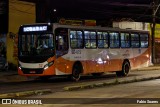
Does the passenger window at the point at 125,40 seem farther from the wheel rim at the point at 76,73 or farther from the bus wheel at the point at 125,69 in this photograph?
the wheel rim at the point at 76,73

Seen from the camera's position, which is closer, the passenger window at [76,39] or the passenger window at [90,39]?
the passenger window at [76,39]

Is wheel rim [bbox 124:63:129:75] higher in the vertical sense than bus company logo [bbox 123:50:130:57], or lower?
lower

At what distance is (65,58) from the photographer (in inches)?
983

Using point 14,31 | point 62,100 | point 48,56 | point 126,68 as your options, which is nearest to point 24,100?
point 62,100

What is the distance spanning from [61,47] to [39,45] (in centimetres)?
128

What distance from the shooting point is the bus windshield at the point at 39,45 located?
79.1 ft

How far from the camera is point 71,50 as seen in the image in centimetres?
2536

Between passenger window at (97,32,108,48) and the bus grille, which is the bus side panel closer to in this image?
passenger window at (97,32,108,48)

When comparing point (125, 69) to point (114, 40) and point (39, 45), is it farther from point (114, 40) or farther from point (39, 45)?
point (39, 45)

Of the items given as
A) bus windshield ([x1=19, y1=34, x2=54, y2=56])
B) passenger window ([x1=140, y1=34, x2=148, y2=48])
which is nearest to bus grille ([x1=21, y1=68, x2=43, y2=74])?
bus windshield ([x1=19, y1=34, x2=54, y2=56])

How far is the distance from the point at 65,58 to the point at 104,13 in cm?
3429

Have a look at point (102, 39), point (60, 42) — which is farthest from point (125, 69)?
point (60, 42)

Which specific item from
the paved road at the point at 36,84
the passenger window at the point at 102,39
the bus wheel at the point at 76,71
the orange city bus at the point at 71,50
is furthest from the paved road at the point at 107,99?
the passenger window at the point at 102,39

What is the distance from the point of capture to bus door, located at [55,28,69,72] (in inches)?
959
